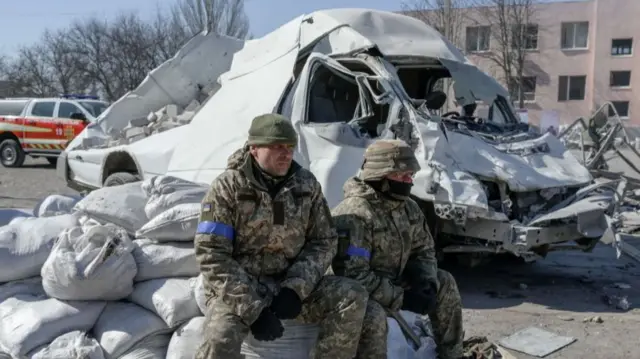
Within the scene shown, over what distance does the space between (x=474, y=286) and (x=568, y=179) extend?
1.32 meters

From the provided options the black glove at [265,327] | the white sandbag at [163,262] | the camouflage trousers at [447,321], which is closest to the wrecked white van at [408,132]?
the camouflage trousers at [447,321]

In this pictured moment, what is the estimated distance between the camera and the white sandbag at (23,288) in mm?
3748

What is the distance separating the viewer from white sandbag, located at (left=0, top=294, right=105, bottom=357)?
3381mm

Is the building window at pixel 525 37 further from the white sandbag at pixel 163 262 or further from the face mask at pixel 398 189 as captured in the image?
the white sandbag at pixel 163 262

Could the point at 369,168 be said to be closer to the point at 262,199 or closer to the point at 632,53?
the point at 262,199

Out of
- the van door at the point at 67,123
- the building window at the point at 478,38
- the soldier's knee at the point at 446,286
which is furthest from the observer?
the building window at the point at 478,38

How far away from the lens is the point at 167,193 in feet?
13.3

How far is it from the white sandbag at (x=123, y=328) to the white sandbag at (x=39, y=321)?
0.24 ft

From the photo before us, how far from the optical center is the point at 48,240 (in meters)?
3.84

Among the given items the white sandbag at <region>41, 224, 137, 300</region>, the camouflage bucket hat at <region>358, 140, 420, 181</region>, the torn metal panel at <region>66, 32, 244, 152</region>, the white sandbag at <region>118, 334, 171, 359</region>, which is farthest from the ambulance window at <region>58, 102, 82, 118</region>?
the camouflage bucket hat at <region>358, 140, 420, 181</region>

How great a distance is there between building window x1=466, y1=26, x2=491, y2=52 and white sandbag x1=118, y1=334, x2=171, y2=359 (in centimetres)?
3626


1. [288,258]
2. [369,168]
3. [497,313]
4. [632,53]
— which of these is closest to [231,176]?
[288,258]

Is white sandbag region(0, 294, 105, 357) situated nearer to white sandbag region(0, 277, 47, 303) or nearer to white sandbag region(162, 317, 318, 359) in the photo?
white sandbag region(0, 277, 47, 303)

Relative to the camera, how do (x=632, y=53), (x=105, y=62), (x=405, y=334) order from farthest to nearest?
(x=105, y=62)
(x=632, y=53)
(x=405, y=334)
